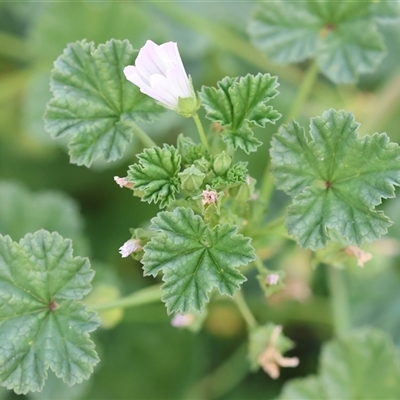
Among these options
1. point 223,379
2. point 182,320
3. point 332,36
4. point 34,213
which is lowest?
point 223,379

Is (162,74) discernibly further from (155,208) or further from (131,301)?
(155,208)

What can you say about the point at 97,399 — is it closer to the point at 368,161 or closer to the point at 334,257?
the point at 334,257

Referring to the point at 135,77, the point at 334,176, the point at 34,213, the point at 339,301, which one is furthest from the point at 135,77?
the point at 339,301

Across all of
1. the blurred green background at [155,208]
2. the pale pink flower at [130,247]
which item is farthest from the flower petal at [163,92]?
the blurred green background at [155,208]

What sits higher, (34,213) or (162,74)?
(162,74)

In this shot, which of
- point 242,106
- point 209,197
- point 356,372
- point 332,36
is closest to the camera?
point 209,197

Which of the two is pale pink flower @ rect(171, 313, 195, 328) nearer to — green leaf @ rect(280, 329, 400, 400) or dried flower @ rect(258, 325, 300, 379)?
dried flower @ rect(258, 325, 300, 379)
